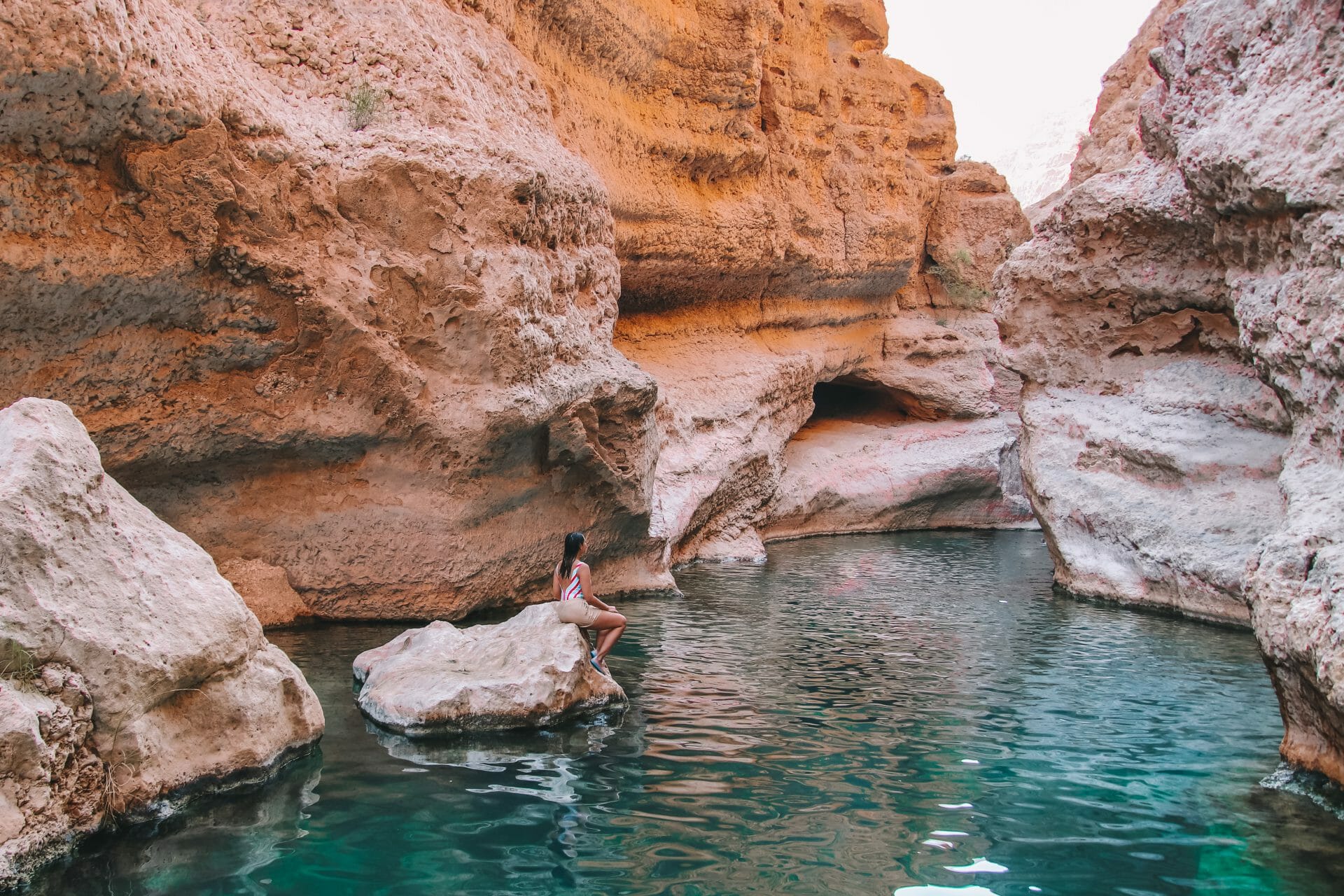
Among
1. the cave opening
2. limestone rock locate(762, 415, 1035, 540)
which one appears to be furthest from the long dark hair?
the cave opening

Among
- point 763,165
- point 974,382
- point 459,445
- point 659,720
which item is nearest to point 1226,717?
point 659,720

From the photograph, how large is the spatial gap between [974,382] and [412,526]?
13.4m

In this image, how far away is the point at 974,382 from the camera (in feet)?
63.9

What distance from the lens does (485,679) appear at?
6039mm

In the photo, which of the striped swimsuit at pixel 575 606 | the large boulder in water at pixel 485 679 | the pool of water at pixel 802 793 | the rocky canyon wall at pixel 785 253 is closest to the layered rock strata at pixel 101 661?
the pool of water at pixel 802 793

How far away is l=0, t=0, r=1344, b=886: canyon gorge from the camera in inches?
212

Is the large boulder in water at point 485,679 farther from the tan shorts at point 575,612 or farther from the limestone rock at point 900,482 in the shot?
the limestone rock at point 900,482

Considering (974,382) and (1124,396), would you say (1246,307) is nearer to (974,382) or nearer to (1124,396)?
(1124,396)

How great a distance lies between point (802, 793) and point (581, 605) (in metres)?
2.27

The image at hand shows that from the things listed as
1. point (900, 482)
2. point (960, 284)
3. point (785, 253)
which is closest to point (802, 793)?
point (785, 253)

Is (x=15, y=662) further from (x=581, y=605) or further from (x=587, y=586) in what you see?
(x=587, y=586)

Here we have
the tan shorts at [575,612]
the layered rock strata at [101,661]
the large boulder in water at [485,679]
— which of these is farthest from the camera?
the tan shorts at [575,612]

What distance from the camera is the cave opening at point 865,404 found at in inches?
776

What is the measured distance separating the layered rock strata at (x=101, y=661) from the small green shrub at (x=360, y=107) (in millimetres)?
3760
